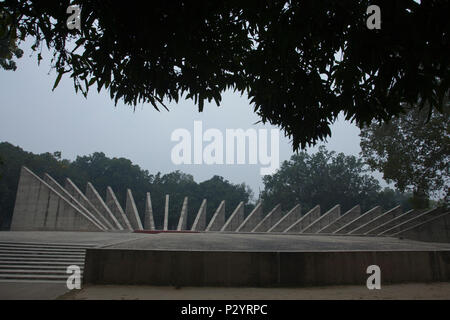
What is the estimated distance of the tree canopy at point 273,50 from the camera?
143 inches

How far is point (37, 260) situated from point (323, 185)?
45956 mm

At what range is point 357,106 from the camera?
4.89 meters

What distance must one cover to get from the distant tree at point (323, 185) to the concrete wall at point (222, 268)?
3970cm

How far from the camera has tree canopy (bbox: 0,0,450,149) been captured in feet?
11.9

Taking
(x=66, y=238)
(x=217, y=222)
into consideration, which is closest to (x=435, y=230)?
(x=217, y=222)

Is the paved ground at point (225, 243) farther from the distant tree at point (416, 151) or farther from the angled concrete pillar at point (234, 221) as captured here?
the angled concrete pillar at point (234, 221)

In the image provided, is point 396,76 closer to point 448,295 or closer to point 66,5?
point 66,5

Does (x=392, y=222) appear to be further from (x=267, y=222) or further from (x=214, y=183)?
(x=214, y=183)

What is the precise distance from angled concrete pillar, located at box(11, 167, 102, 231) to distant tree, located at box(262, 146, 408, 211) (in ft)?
113

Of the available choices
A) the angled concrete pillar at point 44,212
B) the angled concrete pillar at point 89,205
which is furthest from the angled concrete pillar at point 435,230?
the angled concrete pillar at point 89,205

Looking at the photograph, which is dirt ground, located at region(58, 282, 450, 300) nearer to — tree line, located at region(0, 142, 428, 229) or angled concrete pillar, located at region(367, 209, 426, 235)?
angled concrete pillar, located at region(367, 209, 426, 235)

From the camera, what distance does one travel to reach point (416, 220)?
2019 centimetres

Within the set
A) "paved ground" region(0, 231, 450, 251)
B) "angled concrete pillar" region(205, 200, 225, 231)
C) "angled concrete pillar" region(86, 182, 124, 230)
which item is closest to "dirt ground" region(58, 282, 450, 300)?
"paved ground" region(0, 231, 450, 251)

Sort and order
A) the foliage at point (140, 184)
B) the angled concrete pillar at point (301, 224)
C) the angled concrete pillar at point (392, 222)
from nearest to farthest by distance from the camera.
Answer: the angled concrete pillar at point (392, 222), the angled concrete pillar at point (301, 224), the foliage at point (140, 184)
